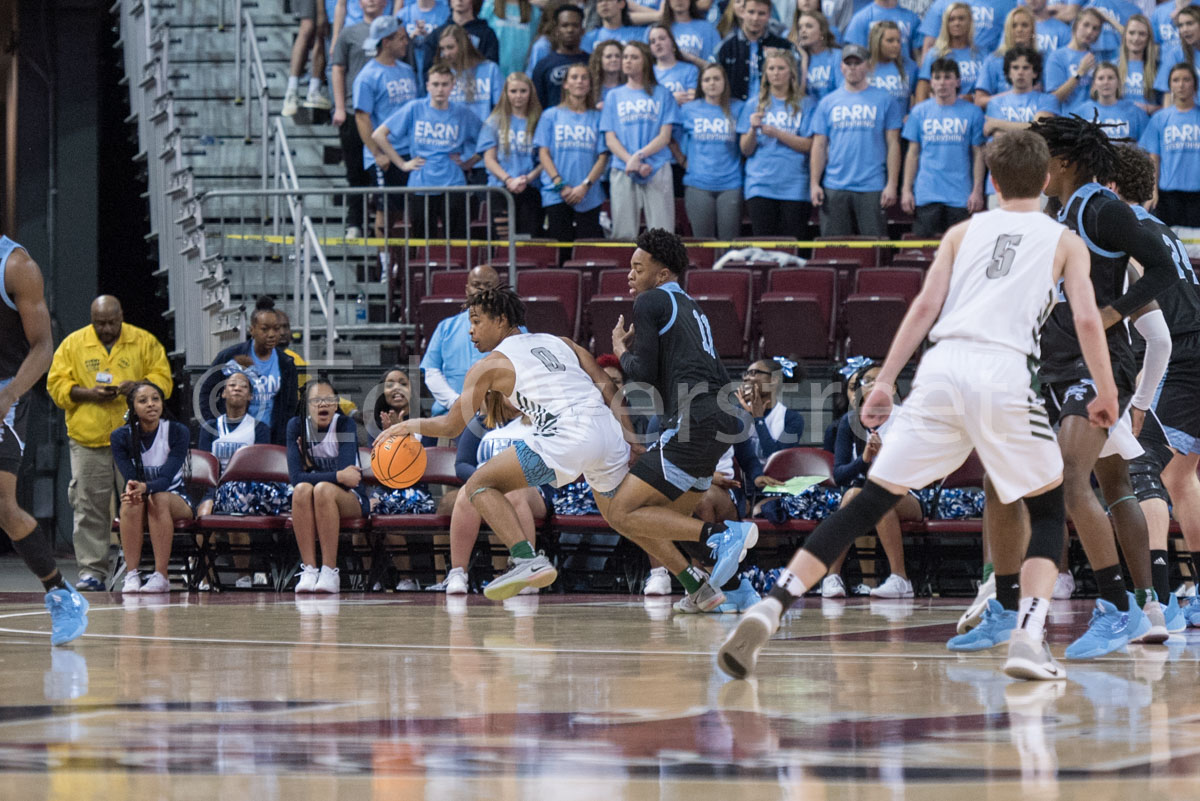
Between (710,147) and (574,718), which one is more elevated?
(710,147)

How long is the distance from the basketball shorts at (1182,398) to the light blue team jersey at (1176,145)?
6198mm

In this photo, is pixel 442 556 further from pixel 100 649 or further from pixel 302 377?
pixel 100 649

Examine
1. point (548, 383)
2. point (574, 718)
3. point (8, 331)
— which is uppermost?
point (8, 331)

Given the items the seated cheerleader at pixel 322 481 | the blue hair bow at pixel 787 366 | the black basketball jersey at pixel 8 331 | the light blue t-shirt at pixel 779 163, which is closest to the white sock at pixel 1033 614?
the black basketball jersey at pixel 8 331

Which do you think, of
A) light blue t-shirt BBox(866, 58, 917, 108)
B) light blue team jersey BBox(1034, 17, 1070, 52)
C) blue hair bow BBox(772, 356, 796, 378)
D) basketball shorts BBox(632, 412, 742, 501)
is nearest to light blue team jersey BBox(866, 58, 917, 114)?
light blue t-shirt BBox(866, 58, 917, 108)

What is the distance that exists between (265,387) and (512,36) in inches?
180

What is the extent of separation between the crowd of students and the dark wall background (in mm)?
3167

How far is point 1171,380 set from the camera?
21.8ft

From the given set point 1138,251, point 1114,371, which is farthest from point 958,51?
point 1138,251

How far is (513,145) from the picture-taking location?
13047 mm

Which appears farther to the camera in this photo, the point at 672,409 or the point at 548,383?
the point at 548,383

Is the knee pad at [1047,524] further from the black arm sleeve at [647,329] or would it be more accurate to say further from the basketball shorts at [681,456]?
the black arm sleeve at [647,329]

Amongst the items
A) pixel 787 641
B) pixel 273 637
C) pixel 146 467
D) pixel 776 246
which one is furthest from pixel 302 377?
pixel 787 641

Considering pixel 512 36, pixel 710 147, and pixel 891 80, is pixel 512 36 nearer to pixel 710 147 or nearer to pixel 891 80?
pixel 710 147
